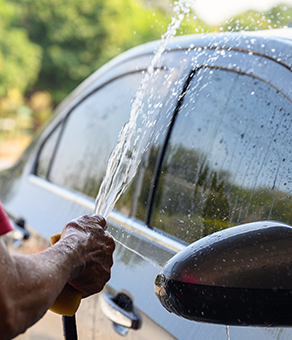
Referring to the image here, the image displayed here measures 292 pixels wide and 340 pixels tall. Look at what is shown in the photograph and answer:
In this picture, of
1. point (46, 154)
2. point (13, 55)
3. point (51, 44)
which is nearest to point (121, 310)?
point (46, 154)

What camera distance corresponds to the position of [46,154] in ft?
9.36

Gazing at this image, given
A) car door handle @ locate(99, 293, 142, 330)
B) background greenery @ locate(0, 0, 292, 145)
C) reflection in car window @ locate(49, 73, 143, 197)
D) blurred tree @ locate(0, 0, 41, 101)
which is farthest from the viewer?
background greenery @ locate(0, 0, 292, 145)

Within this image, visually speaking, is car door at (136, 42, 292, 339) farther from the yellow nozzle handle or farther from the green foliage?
the yellow nozzle handle

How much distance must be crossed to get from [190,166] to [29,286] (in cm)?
71

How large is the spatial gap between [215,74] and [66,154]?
3.96ft

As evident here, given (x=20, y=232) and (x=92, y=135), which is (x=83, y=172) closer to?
(x=92, y=135)

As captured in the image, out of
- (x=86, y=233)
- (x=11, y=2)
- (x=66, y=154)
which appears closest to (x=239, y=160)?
(x=86, y=233)

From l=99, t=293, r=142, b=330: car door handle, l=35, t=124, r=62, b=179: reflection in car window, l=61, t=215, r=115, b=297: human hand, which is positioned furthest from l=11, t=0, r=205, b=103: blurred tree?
l=61, t=215, r=115, b=297: human hand

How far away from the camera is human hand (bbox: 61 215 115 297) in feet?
3.69

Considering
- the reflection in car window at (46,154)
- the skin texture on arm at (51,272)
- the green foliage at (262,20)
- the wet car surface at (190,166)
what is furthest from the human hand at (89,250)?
the reflection in car window at (46,154)

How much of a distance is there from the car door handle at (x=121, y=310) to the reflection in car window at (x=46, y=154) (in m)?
1.27

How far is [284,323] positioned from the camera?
37.6 inches

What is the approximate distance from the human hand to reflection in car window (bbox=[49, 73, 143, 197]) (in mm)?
848

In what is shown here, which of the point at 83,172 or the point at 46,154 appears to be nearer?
the point at 83,172
